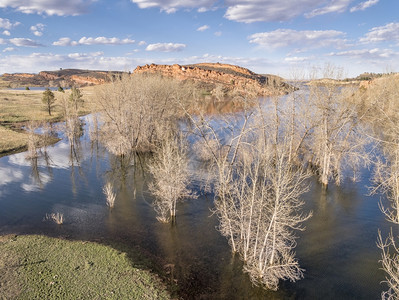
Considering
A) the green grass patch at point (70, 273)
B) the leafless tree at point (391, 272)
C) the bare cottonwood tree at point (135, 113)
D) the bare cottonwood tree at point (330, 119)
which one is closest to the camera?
the leafless tree at point (391, 272)

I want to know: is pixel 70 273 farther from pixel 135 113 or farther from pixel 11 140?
pixel 11 140

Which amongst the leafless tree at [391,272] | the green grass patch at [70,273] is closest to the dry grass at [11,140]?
the green grass patch at [70,273]

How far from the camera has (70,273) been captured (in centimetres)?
1370

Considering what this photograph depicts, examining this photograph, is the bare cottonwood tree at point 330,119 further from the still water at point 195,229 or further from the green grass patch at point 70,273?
the green grass patch at point 70,273

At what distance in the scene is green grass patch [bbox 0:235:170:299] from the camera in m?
12.5

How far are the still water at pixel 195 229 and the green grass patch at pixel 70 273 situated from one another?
140 centimetres

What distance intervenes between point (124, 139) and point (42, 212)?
1664 cm

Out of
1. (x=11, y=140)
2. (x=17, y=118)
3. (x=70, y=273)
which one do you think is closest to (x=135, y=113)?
(x=11, y=140)

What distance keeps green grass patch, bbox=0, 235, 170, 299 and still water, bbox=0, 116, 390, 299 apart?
140 centimetres

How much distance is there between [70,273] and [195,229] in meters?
8.23

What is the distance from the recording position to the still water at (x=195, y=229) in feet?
45.9

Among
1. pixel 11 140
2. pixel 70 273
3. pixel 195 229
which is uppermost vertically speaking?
pixel 11 140

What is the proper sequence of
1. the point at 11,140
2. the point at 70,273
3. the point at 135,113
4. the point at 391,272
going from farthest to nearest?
1. the point at 11,140
2. the point at 135,113
3. the point at 70,273
4. the point at 391,272

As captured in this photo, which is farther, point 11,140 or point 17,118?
point 17,118
